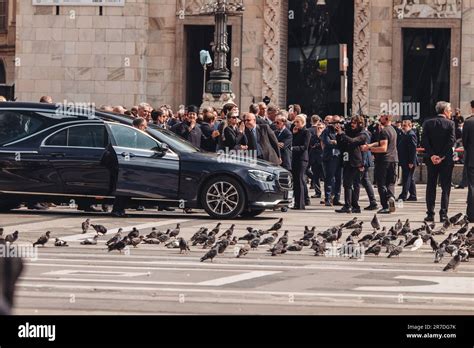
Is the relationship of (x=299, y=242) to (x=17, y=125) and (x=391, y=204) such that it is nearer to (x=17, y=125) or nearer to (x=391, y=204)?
(x=17, y=125)

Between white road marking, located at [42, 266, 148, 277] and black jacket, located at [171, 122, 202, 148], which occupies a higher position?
black jacket, located at [171, 122, 202, 148]

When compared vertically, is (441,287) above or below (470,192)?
below

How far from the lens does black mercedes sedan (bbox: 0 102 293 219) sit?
2241cm

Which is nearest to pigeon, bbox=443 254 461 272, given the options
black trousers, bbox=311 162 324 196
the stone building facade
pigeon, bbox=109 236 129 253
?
pigeon, bbox=109 236 129 253

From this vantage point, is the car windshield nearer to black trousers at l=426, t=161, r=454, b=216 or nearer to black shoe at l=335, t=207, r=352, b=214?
black shoe at l=335, t=207, r=352, b=214

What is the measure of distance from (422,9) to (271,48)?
486 cm

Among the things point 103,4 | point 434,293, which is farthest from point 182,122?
point 103,4

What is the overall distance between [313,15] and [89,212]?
23306 mm

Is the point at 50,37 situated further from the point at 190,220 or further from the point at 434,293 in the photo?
the point at 434,293

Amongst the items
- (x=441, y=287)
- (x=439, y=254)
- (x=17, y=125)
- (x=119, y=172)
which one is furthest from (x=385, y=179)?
(x=441, y=287)

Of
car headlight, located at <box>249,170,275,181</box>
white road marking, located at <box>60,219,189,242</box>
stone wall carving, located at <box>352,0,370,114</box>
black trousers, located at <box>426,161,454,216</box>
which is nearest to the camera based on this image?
white road marking, located at <box>60,219,189,242</box>

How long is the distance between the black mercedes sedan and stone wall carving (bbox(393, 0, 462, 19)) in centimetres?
2174

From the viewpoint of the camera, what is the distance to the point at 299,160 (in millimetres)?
26000

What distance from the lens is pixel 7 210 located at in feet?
77.3
